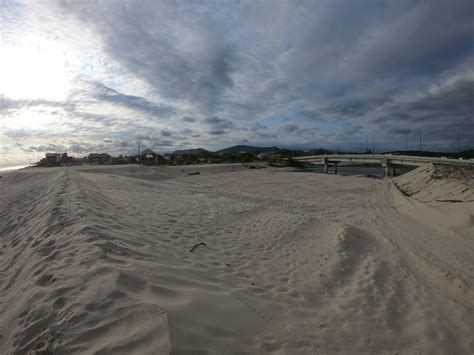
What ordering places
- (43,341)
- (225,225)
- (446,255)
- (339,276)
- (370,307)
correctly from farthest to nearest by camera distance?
(225,225) < (446,255) < (339,276) < (370,307) < (43,341)

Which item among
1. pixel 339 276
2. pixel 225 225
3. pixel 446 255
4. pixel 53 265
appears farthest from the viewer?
pixel 225 225

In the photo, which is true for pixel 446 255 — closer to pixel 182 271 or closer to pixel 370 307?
pixel 370 307

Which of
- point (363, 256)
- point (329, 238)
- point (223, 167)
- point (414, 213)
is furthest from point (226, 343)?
point (223, 167)

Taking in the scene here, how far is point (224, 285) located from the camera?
16.2 ft

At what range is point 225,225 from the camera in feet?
31.9

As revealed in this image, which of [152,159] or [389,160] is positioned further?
[152,159]

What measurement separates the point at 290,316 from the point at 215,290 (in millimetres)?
1380

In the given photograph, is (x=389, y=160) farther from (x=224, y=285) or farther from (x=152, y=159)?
(x=152, y=159)

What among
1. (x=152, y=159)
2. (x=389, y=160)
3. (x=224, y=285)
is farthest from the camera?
(x=152, y=159)

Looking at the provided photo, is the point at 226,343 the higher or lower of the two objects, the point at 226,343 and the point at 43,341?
the lower

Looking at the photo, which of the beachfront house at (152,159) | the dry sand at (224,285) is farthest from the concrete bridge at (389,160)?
the beachfront house at (152,159)

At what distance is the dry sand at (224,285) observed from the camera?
10.5 feet

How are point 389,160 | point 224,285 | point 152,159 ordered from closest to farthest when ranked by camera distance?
point 224,285, point 389,160, point 152,159

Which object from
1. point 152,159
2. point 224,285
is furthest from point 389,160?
point 152,159
